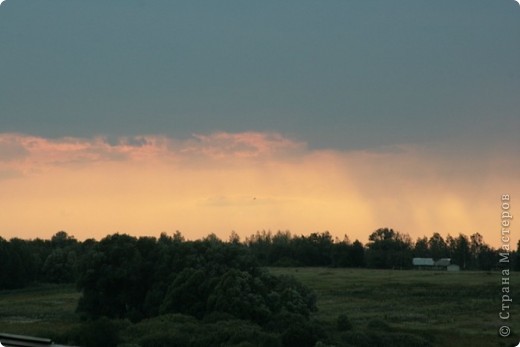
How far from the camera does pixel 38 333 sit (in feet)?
60.2

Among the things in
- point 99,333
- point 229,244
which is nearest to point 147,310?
point 229,244

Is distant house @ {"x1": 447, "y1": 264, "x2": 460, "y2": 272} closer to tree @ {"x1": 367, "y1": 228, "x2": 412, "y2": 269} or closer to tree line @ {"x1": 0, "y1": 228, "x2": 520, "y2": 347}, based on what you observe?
tree line @ {"x1": 0, "y1": 228, "x2": 520, "y2": 347}

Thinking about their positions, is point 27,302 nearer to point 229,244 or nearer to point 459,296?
point 229,244

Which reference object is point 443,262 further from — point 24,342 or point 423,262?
point 24,342

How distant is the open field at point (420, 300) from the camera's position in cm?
1962

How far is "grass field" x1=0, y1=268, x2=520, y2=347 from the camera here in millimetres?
19453

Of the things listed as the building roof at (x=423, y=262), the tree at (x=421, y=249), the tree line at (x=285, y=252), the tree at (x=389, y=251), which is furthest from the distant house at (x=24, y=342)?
the building roof at (x=423, y=262)

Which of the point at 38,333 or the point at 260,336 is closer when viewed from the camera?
the point at 260,336

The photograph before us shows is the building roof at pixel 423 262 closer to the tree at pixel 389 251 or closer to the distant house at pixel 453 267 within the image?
the tree at pixel 389 251

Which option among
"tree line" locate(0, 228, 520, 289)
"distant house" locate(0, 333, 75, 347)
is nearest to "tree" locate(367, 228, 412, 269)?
"tree line" locate(0, 228, 520, 289)

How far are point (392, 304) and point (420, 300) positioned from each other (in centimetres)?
121

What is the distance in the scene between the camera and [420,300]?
28531 mm

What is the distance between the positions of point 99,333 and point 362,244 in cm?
1745

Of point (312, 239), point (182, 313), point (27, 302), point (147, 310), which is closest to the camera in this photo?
point (182, 313)
